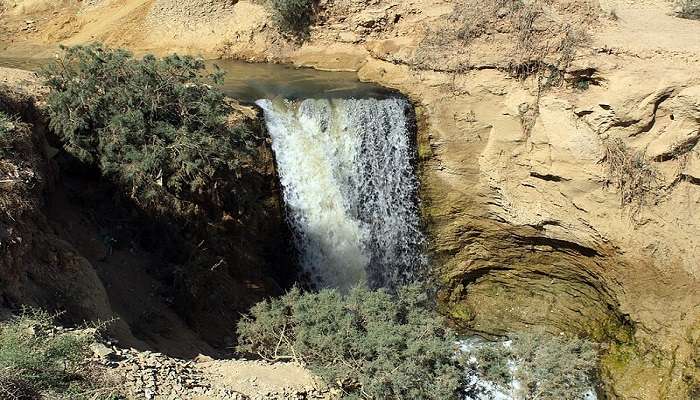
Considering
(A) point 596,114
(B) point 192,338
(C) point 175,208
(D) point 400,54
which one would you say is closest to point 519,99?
(A) point 596,114

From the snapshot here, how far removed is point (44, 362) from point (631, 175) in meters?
9.53

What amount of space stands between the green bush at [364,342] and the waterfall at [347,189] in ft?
10.5

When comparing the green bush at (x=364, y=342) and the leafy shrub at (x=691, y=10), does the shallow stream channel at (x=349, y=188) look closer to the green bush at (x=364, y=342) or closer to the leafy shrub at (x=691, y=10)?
the green bush at (x=364, y=342)

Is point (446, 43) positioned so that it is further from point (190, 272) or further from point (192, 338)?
point (192, 338)

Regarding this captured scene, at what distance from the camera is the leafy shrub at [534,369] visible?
6.80 meters

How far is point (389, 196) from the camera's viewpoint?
11.1 meters

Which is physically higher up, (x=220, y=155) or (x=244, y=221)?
(x=220, y=155)

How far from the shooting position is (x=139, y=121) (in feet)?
26.5

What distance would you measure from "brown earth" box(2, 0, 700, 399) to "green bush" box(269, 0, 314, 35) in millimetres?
3279

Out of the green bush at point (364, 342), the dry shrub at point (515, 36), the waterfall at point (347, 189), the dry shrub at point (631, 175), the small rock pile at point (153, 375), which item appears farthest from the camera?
the dry shrub at point (515, 36)

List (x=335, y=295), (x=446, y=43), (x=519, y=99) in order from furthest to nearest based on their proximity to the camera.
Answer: (x=446, y=43) → (x=519, y=99) → (x=335, y=295)

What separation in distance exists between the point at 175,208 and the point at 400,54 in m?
7.52

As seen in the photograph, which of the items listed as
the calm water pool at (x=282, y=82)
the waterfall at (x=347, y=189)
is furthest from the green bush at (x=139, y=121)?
the calm water pool at (x=282, y=82)

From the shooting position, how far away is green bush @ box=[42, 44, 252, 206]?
793cm
